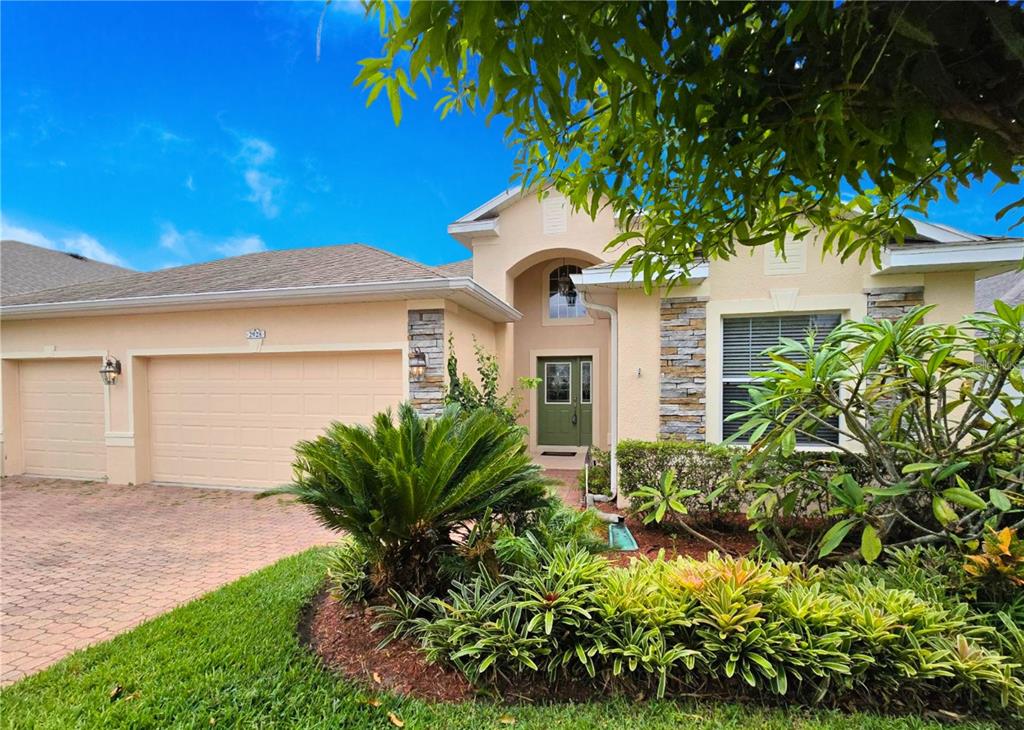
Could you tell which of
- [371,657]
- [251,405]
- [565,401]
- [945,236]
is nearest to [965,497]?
[945,236]

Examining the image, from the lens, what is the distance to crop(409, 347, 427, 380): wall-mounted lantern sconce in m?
6.60

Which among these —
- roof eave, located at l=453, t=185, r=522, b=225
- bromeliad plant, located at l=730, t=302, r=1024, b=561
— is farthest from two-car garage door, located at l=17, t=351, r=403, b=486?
bromeliad plant, located at l=730, t=302, r=1024, b=561

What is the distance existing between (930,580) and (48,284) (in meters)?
18.8

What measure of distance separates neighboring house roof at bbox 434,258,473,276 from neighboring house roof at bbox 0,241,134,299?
1060 cm

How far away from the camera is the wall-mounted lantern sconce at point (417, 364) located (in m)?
6.60

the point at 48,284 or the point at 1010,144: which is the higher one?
the point at 48,284

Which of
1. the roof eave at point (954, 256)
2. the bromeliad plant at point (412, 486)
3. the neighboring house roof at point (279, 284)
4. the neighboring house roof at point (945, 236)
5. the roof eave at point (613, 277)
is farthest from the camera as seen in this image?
the neighboring house roof at point (279, 284)

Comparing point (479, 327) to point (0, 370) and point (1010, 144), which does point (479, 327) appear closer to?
point (1010, 144)

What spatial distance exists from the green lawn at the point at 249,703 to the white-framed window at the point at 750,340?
418 cm

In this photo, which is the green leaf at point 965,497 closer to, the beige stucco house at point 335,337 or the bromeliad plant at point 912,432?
the bromeliad plant at point 912,432

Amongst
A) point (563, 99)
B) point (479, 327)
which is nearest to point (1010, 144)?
point (563, 99)

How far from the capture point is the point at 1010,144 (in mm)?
1420

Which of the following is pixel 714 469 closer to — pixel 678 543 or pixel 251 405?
pixel 678 543

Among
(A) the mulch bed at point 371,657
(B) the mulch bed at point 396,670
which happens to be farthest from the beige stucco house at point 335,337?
(B) the mulch bed at point 396,670
